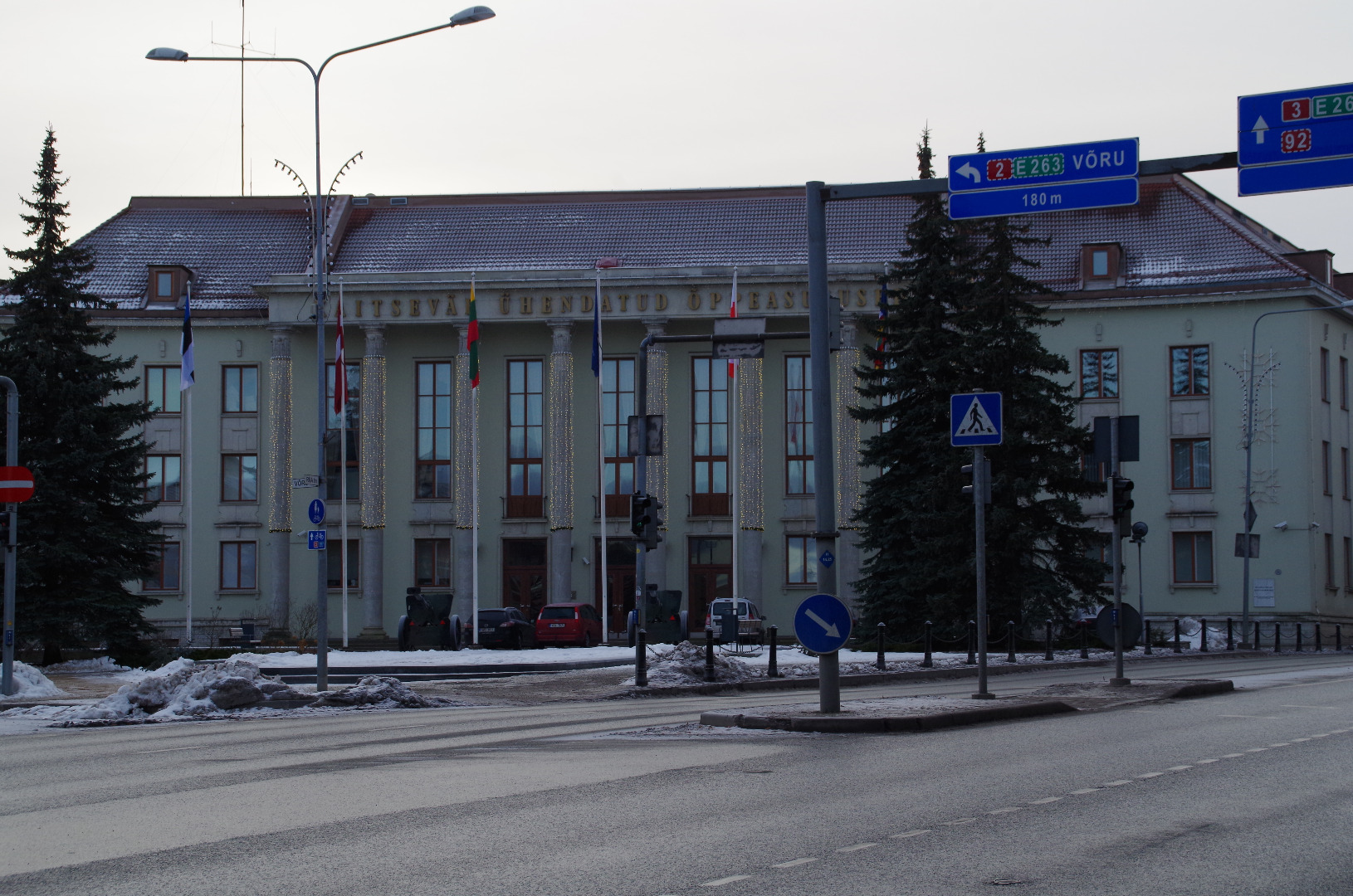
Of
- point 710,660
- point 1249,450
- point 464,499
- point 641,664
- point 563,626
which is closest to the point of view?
point 641,664

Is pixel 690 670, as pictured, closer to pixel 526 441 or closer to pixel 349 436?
pixel 526 441

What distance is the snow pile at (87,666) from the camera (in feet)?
107

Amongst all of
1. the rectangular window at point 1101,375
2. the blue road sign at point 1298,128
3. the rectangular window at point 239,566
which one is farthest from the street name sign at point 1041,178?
the rectangular window at point 239,566

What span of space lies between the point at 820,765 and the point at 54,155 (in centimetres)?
3064

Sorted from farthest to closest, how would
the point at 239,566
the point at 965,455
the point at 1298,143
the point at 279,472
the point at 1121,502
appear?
the point at 239,566 < the point at 279,472 < the point at 965,455 < the point at 1121,502 < the point at 1298,143

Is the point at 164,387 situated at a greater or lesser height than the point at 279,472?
greater

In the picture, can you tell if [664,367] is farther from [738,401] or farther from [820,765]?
[820,765]

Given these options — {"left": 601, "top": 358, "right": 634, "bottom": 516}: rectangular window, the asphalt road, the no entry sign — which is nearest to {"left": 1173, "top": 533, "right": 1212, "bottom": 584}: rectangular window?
{"left": 601, "top": 358, "right": 634, "bottom": 516}: rectangular window

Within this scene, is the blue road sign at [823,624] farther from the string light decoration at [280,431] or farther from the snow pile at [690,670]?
the string light decoration at [280,431]

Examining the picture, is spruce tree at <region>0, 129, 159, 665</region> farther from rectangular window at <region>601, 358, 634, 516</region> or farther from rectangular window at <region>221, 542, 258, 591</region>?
rectangular window at <region>601, 358, 634, 516</region>

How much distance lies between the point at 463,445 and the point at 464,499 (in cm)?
196

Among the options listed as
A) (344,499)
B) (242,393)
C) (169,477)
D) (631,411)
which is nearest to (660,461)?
(631,411)

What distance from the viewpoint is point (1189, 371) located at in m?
53.4

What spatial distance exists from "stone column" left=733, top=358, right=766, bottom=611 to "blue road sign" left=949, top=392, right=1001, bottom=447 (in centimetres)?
3466
